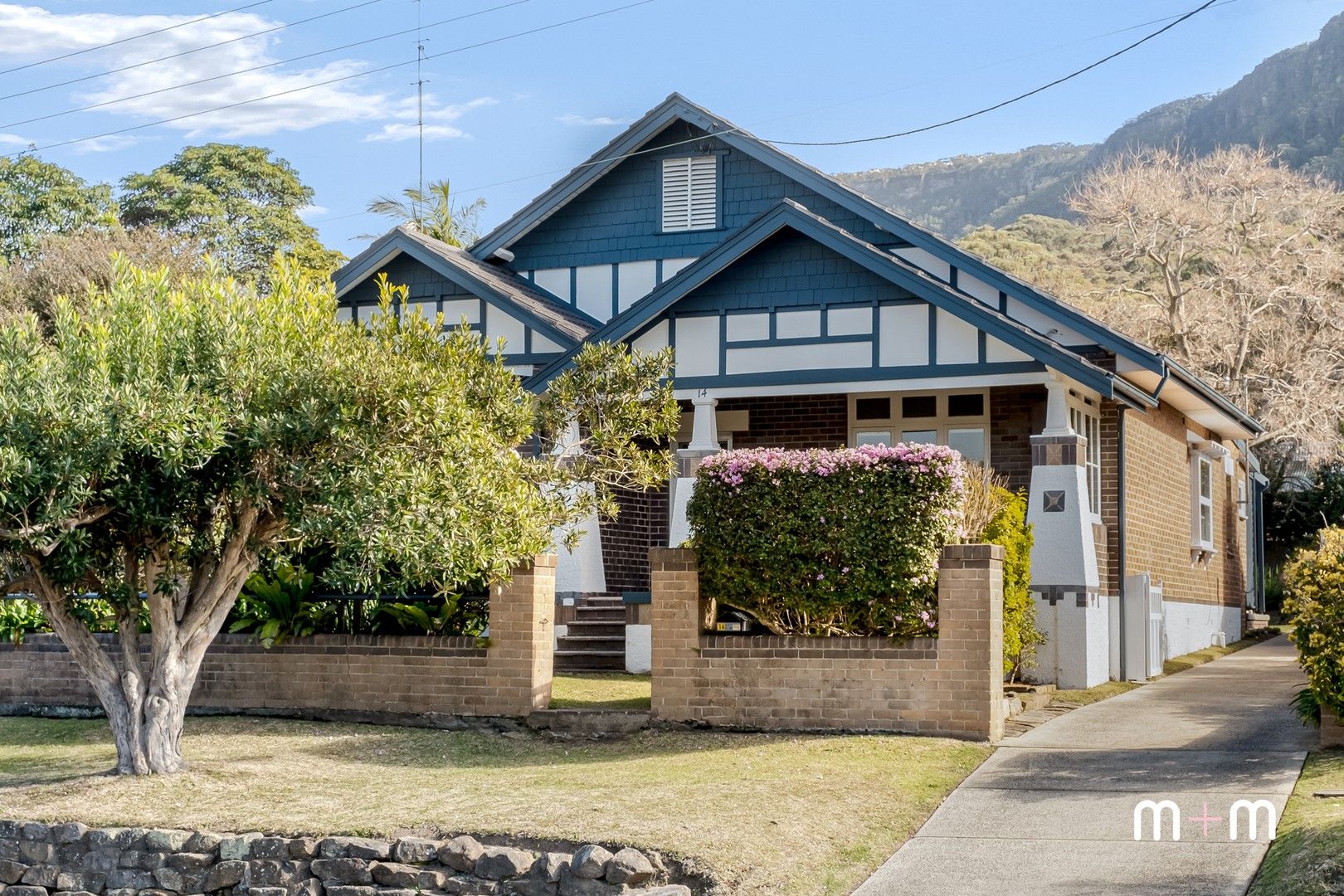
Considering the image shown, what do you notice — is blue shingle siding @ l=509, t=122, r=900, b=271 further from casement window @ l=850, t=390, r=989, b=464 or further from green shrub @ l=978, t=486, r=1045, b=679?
green shrub @ l=978, t=486, r=1045, b=679

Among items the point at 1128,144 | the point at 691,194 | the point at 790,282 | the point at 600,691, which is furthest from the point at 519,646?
the point at 1128,144

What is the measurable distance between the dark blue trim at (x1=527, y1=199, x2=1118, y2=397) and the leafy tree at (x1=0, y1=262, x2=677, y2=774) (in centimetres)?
598

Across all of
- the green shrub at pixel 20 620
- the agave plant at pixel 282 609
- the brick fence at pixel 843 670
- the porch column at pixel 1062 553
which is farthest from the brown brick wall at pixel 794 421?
the green shrub at pixel 20 620

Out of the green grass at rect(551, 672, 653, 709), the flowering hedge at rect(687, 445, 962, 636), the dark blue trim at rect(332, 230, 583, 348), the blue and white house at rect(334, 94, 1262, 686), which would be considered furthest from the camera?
the dark blue trim at rect(332, 230, 583, 348)

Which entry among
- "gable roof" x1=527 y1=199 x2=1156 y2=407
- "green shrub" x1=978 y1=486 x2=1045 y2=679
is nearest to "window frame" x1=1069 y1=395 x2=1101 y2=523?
"gable roof" x1=527 y1=199 x2=1156 y2=407

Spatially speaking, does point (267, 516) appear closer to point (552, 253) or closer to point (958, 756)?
point (958, 756)

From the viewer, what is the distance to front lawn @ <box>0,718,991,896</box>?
9102mm

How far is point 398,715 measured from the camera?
1370cm

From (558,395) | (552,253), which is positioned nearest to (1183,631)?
(552,253)

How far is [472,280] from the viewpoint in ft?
66.0

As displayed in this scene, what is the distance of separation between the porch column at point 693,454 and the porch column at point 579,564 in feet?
3.42

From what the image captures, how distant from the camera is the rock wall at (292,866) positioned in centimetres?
876

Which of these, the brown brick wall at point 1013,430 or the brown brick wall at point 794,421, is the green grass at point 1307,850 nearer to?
the brown brick wall at point 1013,430

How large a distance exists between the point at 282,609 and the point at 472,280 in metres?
7.08
